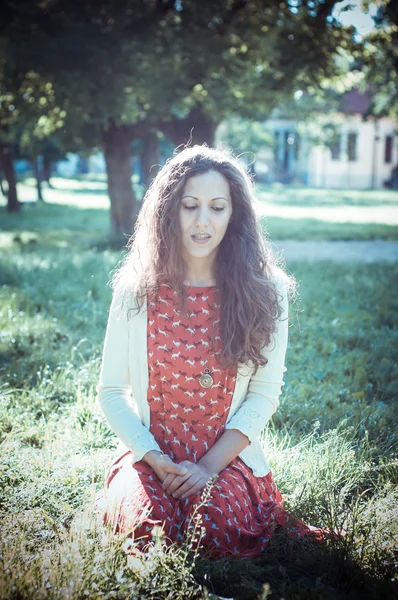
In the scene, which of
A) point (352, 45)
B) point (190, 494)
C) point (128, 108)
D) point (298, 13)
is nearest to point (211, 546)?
point (190, 494)

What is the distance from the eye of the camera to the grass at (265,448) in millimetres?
2109

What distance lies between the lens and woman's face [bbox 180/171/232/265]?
103 inches

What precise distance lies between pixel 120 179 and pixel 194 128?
1904mm

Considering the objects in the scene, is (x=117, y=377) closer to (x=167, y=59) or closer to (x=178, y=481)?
(x=178, y=481)

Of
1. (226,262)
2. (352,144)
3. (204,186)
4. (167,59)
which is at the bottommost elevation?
(226,262)

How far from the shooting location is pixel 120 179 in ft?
41.1

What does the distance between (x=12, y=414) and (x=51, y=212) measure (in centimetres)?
1943

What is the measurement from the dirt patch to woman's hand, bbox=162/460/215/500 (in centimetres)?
729

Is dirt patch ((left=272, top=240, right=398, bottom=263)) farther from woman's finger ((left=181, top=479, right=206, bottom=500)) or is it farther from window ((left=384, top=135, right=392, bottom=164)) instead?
window ((left=384, top=135, right=392, bottom=164))

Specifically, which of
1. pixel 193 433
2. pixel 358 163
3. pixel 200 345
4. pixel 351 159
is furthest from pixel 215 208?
pixel 351 159

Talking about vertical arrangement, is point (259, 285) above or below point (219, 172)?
below

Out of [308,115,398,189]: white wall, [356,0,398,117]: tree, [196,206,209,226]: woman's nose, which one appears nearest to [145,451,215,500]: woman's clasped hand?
[196,206,209,226]: woman's nose

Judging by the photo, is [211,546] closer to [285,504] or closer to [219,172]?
[285,504]

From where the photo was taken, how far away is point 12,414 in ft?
12.2
